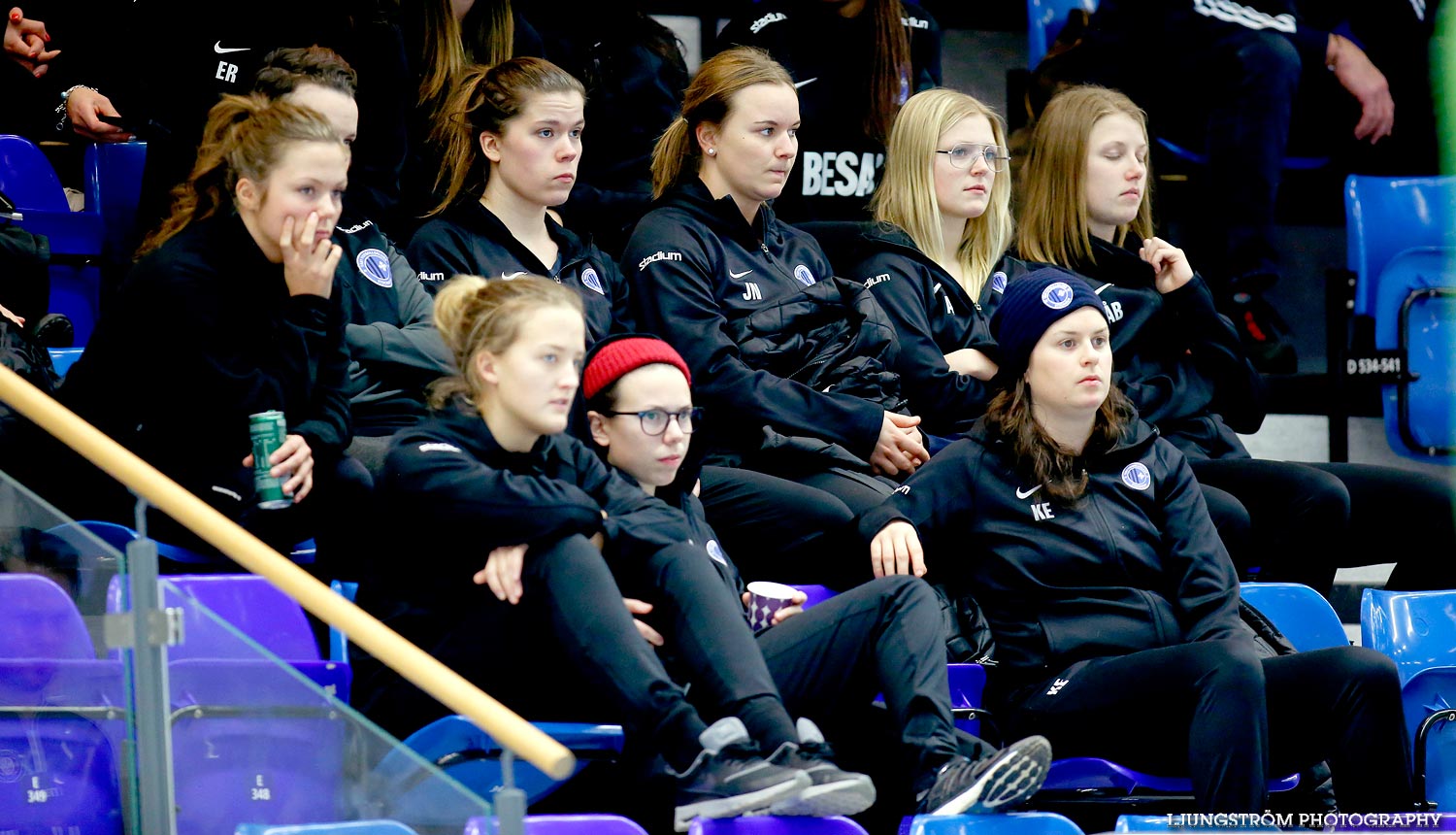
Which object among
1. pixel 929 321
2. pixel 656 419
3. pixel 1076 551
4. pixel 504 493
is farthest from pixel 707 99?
pixel 504 493

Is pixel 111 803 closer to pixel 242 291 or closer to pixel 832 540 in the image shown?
pixel 242 291

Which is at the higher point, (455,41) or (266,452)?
(455,41)

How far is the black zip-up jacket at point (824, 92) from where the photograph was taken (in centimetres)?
447

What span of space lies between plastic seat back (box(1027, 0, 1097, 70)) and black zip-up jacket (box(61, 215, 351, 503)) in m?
2.75

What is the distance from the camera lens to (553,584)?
8.32 ft

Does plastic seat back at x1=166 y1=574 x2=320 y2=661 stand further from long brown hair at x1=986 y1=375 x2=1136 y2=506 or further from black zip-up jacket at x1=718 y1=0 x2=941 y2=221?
black zip-up jacket at x1=718 y1=0 x2=941 y2=221

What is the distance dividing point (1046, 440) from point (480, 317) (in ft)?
3.53

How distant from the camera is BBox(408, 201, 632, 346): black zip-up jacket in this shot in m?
3.46

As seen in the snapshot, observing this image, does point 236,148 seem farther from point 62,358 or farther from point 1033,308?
point 1033,308

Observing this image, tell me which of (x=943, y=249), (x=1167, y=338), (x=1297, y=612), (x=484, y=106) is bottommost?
(x=1297, y=612)

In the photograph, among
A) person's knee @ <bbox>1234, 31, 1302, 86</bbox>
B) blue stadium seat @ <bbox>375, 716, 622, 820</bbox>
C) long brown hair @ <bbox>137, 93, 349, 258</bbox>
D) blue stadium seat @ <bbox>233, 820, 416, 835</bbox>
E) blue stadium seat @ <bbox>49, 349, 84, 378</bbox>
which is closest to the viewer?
blue stadium seat @ <bbox>233, 820, 416, 835</bbox>

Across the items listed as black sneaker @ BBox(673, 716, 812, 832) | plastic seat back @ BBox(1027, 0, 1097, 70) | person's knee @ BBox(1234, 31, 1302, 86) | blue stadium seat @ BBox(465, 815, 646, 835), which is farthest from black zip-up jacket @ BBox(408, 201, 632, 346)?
person's knee @ BBox(1234, 31, 1302, 86)

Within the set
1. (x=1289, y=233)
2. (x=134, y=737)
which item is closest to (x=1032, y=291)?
(x=134, y=737)

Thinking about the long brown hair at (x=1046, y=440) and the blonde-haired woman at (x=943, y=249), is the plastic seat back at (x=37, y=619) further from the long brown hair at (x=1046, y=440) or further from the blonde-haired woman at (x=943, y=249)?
the blonde-haired woman at (x=943, y=249)
